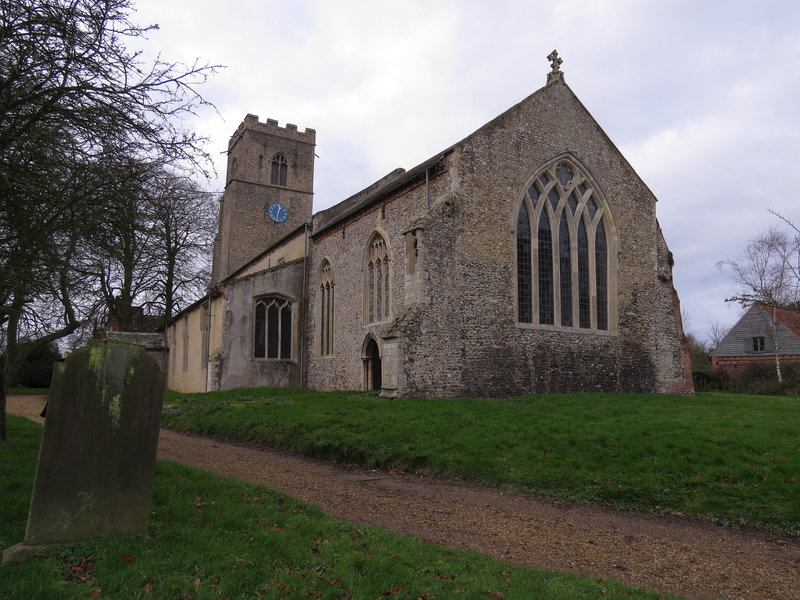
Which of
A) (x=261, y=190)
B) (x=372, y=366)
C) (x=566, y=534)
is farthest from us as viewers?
(x=261, y=190)

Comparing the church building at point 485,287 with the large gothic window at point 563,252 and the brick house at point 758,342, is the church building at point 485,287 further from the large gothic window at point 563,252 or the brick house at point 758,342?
the brick house at point 758,342

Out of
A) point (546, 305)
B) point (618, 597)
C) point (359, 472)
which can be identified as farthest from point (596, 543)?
point (546, 305)

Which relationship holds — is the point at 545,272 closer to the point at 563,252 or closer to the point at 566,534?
the point at 563,252

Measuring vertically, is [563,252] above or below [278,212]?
below

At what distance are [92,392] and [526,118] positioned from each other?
1636cm

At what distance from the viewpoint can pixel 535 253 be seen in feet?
59.0

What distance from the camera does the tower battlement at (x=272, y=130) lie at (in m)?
38.6

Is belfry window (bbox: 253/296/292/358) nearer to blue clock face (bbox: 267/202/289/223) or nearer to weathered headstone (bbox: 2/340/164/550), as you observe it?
blue clock face (bbox: 267/202/289/223)

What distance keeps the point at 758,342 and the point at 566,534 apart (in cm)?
3682

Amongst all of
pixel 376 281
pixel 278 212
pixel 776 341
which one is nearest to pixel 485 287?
pixel 376 281

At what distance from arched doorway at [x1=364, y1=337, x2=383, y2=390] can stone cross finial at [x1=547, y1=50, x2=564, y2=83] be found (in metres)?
11.0

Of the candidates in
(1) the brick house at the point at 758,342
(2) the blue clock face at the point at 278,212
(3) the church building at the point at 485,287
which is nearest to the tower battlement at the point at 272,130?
(2) the blue clock face at the point at 278,212

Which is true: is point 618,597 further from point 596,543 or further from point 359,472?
point 359,472

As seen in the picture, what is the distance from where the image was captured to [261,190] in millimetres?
38812
